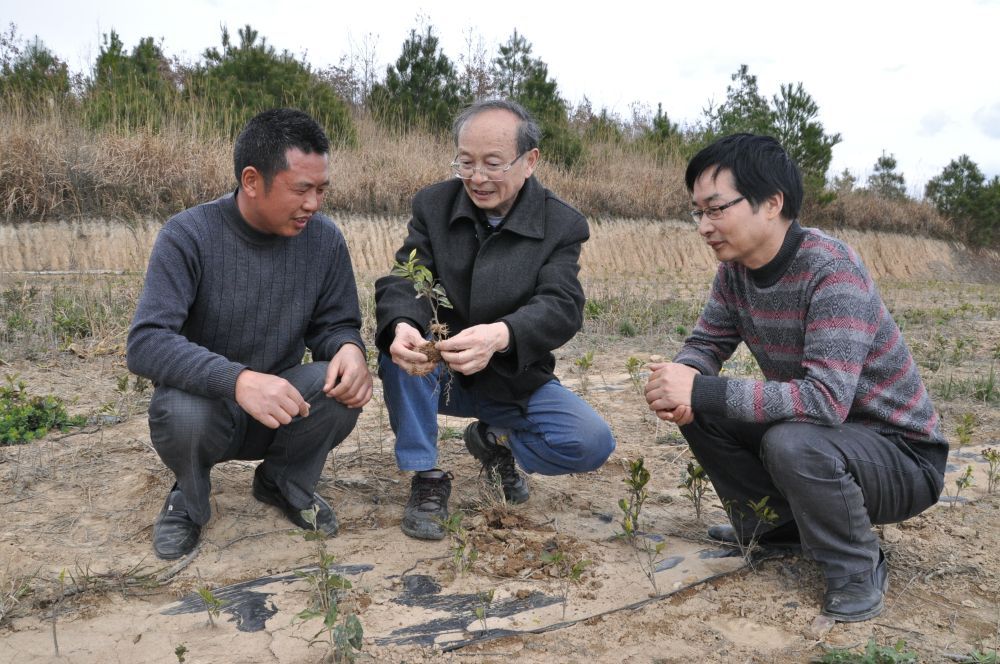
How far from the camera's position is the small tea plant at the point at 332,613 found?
213 centimetres

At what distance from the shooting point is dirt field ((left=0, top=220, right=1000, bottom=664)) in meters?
2.33

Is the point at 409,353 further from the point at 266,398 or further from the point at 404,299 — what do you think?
the point at 266,398

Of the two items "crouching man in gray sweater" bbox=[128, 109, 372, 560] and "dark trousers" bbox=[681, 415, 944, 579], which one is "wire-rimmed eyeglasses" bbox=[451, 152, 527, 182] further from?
"dark trousers" bbox=[681, 415, 944, 579]

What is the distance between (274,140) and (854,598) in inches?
98.5

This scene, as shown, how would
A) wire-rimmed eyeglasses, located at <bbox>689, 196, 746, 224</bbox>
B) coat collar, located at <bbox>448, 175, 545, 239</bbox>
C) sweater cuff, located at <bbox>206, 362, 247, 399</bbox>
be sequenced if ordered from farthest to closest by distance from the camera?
coat collar, located at <bbox>448, 175, 545, 239</bbox>, sweater cuff, located at <bbox>206, 362, 247, 399</bbox>, wire-rimmed eyeglasses, located at <bbox>689, 196, 746, 224</bbox>

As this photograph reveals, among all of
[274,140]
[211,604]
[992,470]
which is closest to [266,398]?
[211,604]

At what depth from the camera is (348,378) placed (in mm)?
2943

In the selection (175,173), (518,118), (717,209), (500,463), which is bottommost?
(500,463)

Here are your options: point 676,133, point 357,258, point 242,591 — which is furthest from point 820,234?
point 676,133

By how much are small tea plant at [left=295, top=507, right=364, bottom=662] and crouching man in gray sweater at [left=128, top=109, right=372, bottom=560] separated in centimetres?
51

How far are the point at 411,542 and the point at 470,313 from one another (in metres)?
0.94

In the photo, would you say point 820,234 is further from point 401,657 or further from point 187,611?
point 187,611

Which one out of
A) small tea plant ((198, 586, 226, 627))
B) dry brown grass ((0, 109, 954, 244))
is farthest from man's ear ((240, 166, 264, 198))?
dry brown grass ((0, 109, 954, 244))

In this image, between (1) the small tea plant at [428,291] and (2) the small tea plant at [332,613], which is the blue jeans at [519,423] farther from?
(2) the small tea plant at [332,613]
